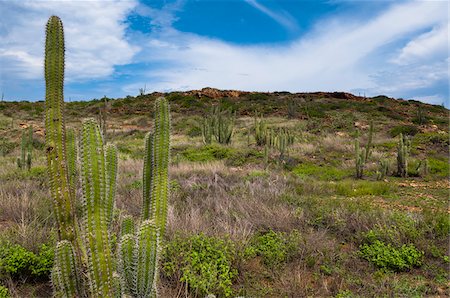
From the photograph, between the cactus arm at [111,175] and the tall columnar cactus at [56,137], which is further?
the tall columnar cactus at [56,137]

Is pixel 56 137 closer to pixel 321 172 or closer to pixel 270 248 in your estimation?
pixel 270 248

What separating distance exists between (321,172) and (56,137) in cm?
1049

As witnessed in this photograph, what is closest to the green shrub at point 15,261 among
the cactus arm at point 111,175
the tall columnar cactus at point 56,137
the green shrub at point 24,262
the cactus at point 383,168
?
the green shrub at point 24,262

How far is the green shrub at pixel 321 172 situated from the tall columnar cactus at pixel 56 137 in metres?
9.16

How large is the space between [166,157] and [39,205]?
355 centimetres

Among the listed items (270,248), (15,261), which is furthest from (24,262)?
(270,248)

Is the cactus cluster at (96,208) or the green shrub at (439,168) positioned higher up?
the cactus cluster at (96,208)

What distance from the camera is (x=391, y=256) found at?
15.4ft

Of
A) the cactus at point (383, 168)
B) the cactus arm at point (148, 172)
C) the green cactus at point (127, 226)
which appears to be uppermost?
the cactus arm at point (148, 172)

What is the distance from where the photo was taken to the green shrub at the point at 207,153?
551 inches

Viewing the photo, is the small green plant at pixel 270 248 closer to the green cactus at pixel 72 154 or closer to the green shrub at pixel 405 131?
the green cactus at pixel 72 154

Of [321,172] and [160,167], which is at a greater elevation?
[160,167]

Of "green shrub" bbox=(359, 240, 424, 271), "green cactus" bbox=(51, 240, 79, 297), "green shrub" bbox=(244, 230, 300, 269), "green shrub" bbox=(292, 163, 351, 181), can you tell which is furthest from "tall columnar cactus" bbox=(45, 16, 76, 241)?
"green shrub" bbox=(292, 163, 351, 181)

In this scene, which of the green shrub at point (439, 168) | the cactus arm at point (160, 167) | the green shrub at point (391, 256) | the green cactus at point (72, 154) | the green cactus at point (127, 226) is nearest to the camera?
the cactus arm at point (160, 167)
